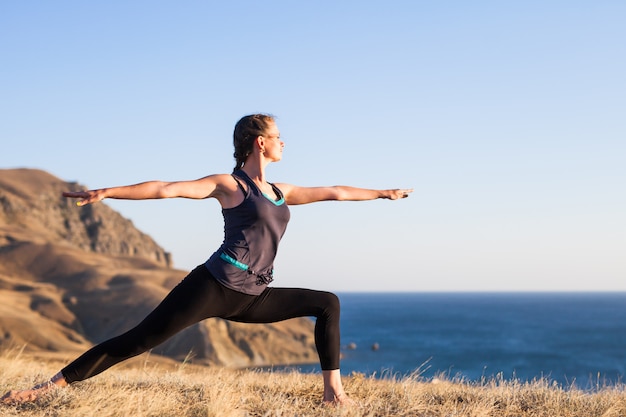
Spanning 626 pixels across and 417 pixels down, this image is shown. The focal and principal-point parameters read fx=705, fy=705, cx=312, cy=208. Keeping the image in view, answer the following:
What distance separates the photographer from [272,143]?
5953mm

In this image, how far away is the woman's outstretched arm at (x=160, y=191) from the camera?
4.82m

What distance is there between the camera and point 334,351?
20.2ft

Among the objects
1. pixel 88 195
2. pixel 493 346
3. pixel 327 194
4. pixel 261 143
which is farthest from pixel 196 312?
pixel 493 346

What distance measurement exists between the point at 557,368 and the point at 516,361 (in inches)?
246

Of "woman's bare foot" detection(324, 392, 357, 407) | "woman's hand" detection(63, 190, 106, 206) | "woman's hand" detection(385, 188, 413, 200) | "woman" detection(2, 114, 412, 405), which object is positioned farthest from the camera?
"woman's hand" detection(385, 188, 413, 200)

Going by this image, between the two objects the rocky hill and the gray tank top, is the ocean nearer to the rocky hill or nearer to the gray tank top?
the rocky hill

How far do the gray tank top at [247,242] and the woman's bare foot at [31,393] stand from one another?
1.58 m

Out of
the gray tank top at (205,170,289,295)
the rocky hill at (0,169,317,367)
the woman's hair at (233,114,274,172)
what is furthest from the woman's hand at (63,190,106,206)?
the rocky hill at (0,169,317,367)

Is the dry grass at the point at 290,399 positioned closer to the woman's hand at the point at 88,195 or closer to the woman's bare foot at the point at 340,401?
the woman's bare foot at the point at 340,401

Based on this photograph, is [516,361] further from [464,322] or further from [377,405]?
[377,405]

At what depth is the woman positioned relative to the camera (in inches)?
221

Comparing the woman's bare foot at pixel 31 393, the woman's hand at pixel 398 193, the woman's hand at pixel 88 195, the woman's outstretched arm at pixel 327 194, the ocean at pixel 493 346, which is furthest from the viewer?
the ocean at pixel 493 346

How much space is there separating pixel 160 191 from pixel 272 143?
3.90ft

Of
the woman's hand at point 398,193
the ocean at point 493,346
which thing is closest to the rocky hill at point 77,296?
the ocean at point 493,346
